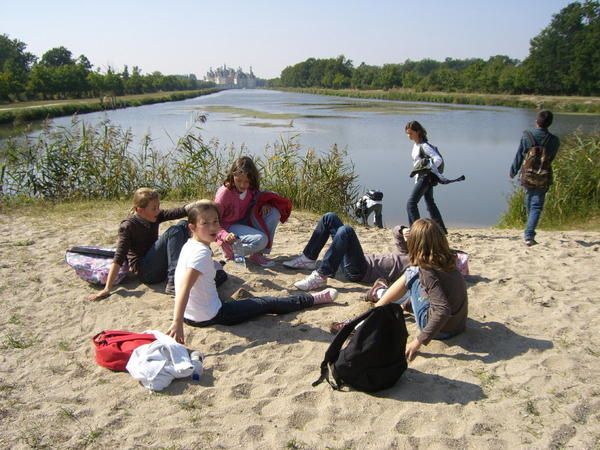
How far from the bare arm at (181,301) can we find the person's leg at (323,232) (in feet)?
5.10

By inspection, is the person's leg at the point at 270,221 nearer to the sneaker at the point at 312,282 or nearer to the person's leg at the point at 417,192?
the sneaker at the point at 312,282

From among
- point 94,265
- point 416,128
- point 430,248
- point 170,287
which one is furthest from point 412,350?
point 416,128

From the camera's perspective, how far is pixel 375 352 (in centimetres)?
279

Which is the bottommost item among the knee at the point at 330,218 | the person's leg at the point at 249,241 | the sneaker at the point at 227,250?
the sneaker at the point at 227,250

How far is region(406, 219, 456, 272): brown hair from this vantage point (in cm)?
311

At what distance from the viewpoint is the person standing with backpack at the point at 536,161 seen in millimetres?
5867

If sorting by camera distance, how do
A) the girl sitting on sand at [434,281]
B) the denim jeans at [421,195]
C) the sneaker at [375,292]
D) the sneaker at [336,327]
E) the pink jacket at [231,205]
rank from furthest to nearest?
the denim jeans at [421,195], the pink jacket at [231,205], the sneaker at [375,292], the sneaker at [336,327], the girl sitting on sand at [434,281]

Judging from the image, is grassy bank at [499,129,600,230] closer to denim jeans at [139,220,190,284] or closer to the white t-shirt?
denim jeans at [139,220,190,284]

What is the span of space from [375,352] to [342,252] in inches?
62.7

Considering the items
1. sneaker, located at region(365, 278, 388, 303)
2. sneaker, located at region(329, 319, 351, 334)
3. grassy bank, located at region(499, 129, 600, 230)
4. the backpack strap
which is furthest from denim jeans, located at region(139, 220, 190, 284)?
grassy bank, located at region(499, 129, 600, 230)

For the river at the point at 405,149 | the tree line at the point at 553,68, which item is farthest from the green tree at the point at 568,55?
the river at the point at 405,149

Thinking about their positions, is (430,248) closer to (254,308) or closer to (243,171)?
(254,308)

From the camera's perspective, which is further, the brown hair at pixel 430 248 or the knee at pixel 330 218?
the knee at pixel 330 218

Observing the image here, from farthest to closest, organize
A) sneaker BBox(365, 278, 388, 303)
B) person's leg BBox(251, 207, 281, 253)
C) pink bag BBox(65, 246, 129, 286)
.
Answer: person's leg BBox(251, 207, 281, 253) → pink bag BBox(65, 246, 129, 286) → sneaker BBox(365, 278, 388, 303)
